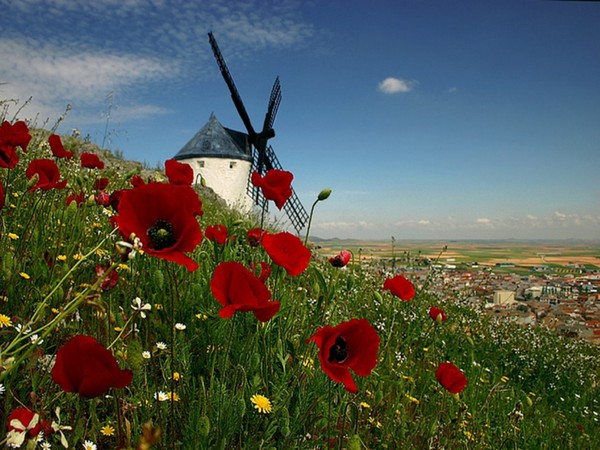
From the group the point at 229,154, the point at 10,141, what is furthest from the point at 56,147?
the point at 229,154

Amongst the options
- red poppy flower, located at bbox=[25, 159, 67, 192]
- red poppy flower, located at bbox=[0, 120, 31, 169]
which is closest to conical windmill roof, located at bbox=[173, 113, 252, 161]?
red poppy flower, located at bbox=[0, 120, 31, 169]

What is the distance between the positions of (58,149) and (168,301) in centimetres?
123

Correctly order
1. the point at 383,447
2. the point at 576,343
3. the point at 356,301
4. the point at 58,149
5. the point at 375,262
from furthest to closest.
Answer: the point at 576,343
the point at 375,262
the point at 356,301
the point at 58,149
the point at 383,447

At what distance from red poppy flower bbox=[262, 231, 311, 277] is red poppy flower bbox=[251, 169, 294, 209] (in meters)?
0.56

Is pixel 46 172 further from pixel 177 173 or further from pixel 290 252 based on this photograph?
pixel 290 252

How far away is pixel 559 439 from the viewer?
160 inches

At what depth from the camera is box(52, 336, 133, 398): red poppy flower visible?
1086 mm

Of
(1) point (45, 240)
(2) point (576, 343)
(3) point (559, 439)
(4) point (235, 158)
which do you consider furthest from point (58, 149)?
(4) point (235, 158)

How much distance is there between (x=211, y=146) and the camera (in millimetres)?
25344

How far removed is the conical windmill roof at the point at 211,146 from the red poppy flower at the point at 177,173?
23467 mm

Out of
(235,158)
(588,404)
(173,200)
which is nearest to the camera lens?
(173,200)

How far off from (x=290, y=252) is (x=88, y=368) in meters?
0.76

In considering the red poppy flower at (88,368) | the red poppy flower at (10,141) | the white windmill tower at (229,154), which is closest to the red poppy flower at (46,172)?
the red poppy flower at (10,141)

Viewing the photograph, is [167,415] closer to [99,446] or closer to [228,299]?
[99,446]
